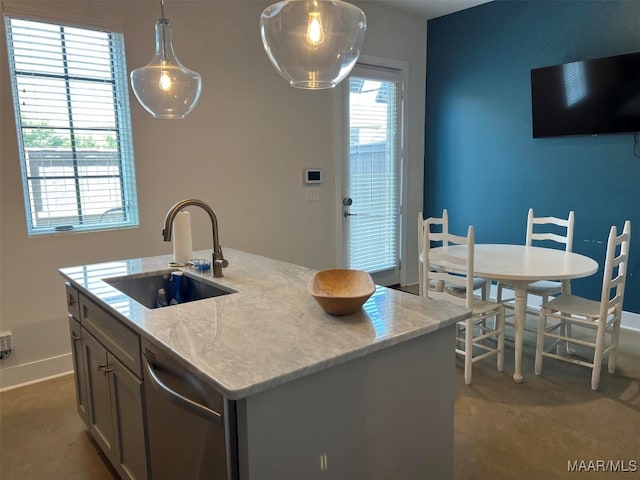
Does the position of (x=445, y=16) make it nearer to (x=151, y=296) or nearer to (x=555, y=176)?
(x=555, y=176)

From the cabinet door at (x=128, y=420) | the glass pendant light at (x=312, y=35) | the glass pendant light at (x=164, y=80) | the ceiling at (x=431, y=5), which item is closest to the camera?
the glass pendant light at (x=312, y=35)

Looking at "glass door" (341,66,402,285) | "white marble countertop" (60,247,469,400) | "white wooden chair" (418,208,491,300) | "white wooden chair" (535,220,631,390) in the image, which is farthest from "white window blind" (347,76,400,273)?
"white marble countertop" (60,247,469,400)

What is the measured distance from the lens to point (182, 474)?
1.39 m

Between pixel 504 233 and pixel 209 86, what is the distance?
295 centimetres

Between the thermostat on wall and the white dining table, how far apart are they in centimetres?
144

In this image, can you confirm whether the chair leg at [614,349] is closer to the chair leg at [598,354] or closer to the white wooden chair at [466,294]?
the chair leg at [598,354]

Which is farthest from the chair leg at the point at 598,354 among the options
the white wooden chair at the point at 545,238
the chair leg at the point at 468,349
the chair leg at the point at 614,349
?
the chair leg at the point at 468,349

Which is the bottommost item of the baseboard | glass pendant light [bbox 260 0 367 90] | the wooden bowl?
the baseboard

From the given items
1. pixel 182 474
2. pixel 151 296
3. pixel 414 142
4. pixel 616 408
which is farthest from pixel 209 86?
pixel 616 408

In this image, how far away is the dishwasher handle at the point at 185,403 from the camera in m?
1.17

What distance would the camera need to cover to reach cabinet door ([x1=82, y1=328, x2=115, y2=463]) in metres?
1.91

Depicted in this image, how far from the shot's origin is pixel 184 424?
135 cm

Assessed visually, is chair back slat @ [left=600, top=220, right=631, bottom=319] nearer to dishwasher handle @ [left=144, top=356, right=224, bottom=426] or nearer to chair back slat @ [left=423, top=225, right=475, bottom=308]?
chair back slat @ [left=423, top=225, right=475, bottom=308]

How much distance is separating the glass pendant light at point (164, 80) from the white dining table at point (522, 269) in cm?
190
